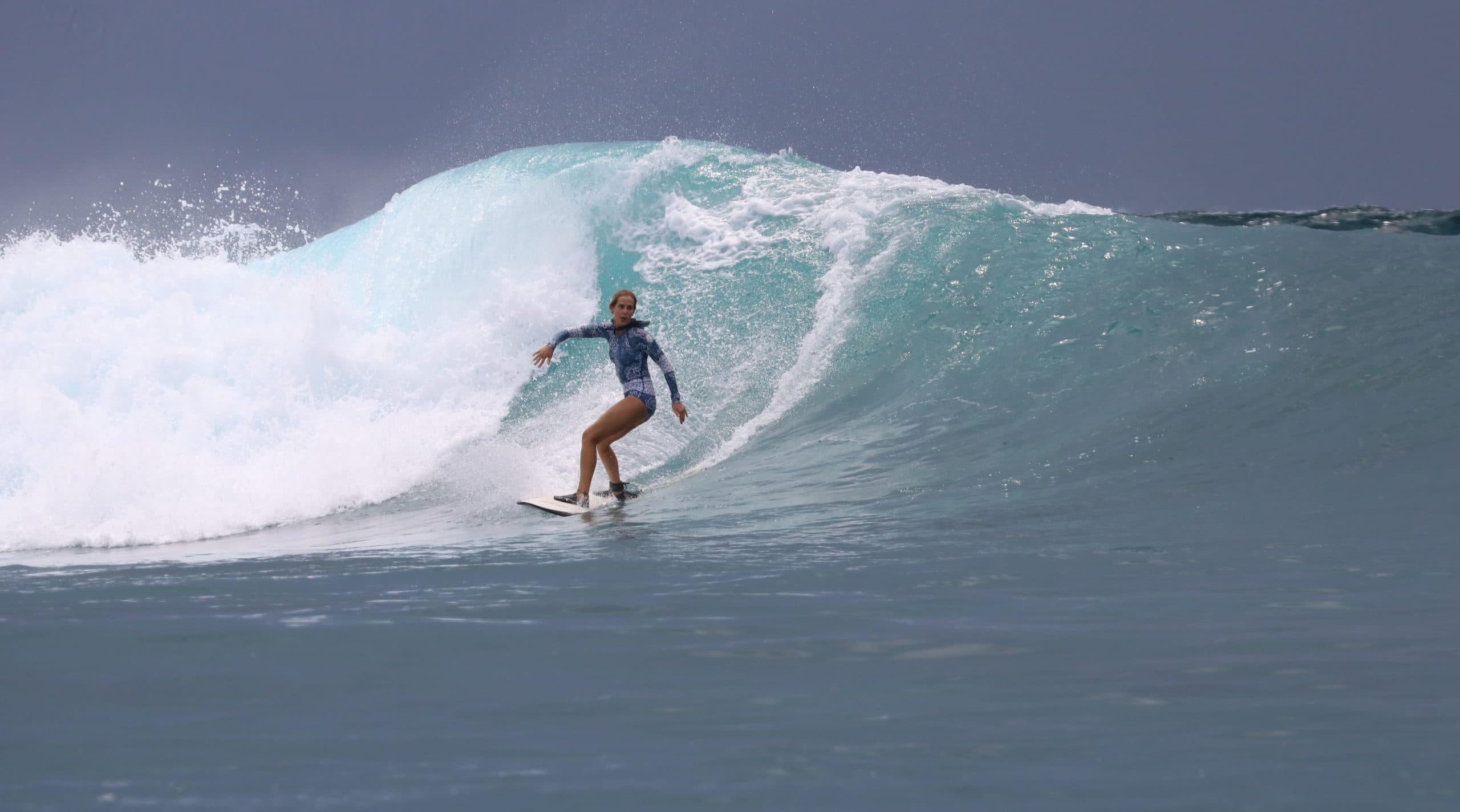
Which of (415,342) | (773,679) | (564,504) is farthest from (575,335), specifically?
(773,679)

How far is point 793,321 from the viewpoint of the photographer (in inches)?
456

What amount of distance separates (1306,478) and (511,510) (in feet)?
15.4

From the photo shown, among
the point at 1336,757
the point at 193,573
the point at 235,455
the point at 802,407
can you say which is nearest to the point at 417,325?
the point at 235,455

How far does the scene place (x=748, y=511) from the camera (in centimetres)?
688

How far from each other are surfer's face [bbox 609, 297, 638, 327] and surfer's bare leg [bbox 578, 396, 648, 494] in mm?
522

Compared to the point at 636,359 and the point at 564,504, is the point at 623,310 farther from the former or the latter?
the point at 564,504

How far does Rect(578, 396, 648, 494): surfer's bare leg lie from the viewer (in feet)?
26.1

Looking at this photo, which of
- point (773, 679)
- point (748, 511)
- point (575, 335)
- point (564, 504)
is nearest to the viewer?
point (773, 679)

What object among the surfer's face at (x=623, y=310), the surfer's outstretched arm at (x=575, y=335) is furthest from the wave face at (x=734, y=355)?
the surfer's face at (x=623, y=310)

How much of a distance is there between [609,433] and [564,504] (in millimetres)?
631

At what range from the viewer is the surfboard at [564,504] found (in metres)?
7.61

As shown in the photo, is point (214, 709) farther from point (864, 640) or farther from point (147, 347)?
point (147, 347)

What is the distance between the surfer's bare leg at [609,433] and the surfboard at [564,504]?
0.13m

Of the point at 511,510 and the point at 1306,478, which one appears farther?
the point at 511,510
